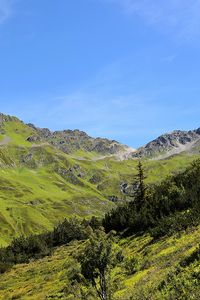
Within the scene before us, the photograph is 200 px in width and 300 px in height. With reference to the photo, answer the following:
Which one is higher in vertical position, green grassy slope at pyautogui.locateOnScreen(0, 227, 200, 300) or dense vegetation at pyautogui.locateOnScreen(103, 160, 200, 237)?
dense vegetation at pyautogui.locateOnScreen(103, 160, 200, 237)

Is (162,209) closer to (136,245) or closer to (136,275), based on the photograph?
(136,245)

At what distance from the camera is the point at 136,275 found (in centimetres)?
3334

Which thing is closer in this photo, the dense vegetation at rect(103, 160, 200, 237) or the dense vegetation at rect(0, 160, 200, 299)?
the dense vegetation at rect(0, 160, 200, 299)

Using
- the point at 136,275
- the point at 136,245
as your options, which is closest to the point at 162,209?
the point at 136,245

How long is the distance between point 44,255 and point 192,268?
6324 cm

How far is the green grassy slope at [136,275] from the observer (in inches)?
926

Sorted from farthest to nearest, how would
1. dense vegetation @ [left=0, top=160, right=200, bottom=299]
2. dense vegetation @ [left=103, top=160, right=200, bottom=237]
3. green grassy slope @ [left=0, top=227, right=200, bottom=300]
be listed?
dense vegetation @ [left=103, top=160, right=200, bottom=237] → dense vegetation @ [left=0, top=160, right=200, bottom=299] → green grassy slope @ [left=0, top=227, right=200, bottom=300]

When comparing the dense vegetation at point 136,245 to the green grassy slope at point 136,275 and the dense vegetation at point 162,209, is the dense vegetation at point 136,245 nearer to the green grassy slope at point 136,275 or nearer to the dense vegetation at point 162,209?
the dense vegetation at point 162,209

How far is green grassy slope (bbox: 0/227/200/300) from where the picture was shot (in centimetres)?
2352

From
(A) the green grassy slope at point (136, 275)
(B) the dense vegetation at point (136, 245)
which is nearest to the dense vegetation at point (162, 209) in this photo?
(B) the dense vegetation at point (136, 245)

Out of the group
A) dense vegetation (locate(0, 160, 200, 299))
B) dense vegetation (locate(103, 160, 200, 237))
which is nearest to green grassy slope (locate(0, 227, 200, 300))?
dense vegetation (locate(0, 160, 200, 299))

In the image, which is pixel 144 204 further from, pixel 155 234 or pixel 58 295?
pixel 58 295

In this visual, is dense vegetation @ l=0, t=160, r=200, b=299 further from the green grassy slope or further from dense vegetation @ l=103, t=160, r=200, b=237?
the green grassy slope

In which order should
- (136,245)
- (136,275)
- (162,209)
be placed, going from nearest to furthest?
(136,275) < (136,245) < (162,209)
